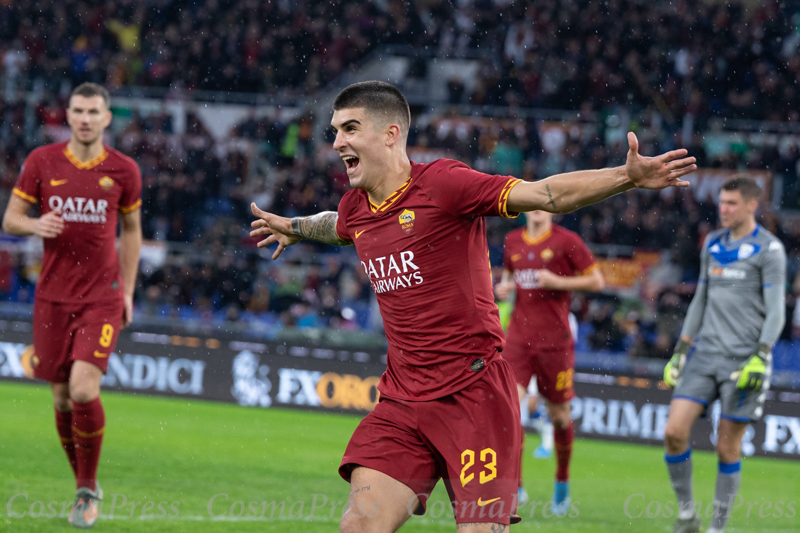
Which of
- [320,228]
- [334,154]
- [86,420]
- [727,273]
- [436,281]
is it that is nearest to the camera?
[436,281]

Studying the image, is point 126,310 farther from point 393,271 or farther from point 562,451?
point 562,451

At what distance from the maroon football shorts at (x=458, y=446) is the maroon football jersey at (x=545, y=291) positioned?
397 cm

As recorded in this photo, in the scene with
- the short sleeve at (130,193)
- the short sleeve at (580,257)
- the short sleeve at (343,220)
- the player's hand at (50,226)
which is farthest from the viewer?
the short sleeve at (580,257)

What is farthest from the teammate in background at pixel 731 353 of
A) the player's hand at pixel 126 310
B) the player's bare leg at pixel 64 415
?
the player's bare leg at pixel 64 415

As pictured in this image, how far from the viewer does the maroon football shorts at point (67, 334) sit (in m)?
6.15

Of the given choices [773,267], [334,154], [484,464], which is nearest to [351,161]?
[484,464]

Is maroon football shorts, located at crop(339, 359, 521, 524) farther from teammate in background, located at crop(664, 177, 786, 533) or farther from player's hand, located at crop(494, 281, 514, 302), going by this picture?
player's hand, located at crop(494, 281, 514, 302)

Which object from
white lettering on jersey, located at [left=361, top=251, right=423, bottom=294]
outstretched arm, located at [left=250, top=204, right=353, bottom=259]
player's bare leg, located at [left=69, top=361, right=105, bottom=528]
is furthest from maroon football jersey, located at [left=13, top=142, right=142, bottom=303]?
white lettering on jersey, located at [left=361, top=251, right=423, bottom=294]

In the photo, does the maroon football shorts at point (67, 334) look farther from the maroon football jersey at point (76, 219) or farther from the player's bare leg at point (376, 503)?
the player's bare leg at point (376, 503)

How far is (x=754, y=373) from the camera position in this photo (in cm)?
648

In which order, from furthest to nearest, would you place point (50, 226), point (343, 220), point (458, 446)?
point (50, 226), point (343, 220), point (458, 446)

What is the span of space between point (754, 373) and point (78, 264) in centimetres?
475

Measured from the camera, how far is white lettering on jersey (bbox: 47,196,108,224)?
20.6 ft

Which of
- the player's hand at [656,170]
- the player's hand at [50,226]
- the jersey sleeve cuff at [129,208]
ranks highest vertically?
the player's hand at [656,170]
